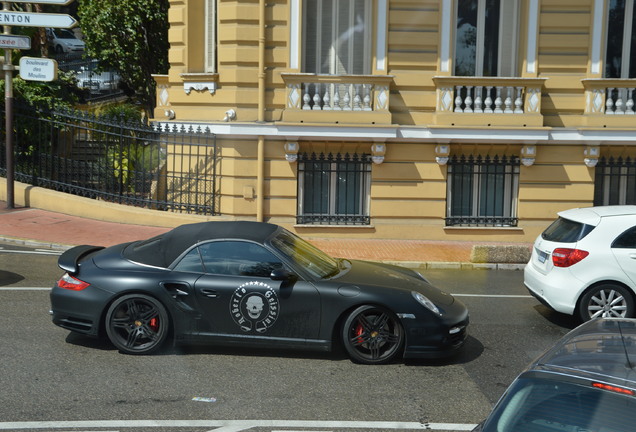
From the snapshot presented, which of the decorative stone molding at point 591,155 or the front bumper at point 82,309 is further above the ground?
the decorative stone molding at point 591,155

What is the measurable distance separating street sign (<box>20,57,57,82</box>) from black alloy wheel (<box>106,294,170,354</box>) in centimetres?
954

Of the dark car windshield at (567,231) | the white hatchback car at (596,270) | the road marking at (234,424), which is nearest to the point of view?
the road marking at (234,424)

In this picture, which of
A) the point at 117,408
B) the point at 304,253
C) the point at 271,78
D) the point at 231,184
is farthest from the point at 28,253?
the point at 117,408

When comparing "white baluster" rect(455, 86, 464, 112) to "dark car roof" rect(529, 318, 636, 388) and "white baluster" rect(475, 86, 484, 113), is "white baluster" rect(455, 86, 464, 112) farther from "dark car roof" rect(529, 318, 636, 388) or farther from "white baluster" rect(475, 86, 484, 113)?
"dark car roof" rect(529, 318, 636, 388)

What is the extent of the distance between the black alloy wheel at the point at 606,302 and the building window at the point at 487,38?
788 cm

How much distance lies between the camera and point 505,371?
8328 mm

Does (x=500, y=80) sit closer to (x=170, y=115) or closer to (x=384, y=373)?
(x=170, y=115)

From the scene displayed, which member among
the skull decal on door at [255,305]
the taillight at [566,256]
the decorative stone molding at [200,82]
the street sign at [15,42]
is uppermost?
the street sign at [15,42]

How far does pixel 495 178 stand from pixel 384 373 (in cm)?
984

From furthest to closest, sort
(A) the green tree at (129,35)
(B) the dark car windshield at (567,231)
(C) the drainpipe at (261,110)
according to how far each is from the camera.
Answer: (A) the green tree at (129,35) < (C) the drainpipe at (261,110) < (B) the dark car windshield at (567,231)

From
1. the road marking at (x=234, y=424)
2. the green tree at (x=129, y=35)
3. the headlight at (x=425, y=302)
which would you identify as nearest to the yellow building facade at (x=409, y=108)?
the green tree at (x=129, y=35)

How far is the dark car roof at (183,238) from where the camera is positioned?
343 inches

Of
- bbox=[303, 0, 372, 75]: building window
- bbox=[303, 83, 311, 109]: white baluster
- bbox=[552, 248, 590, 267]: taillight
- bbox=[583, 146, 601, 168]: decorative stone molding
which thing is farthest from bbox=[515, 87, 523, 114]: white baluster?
bbox=[552, 248, 590, 267]: taillight

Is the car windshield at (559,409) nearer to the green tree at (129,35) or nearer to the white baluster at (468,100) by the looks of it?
the white baluster at (468,100)
